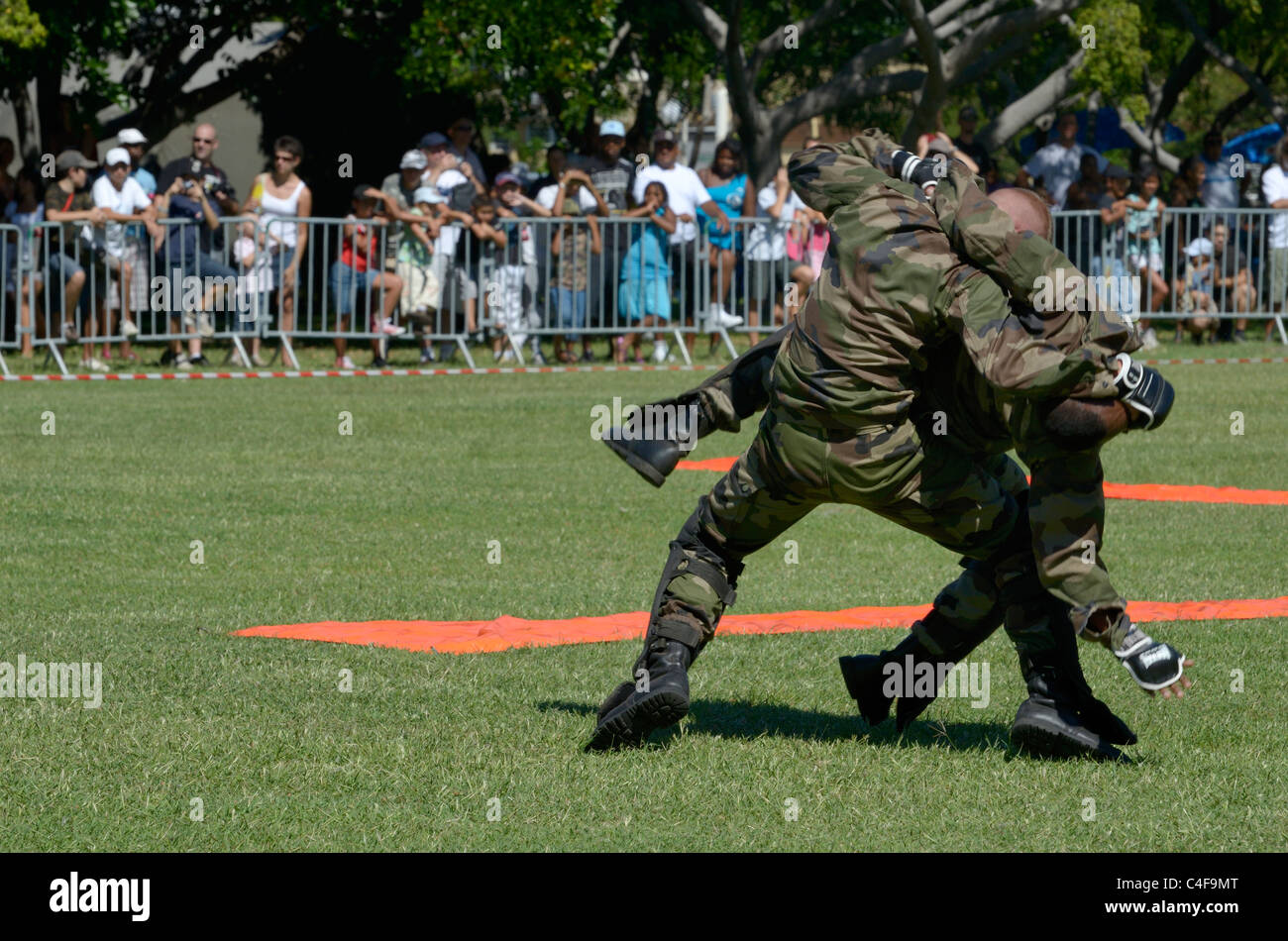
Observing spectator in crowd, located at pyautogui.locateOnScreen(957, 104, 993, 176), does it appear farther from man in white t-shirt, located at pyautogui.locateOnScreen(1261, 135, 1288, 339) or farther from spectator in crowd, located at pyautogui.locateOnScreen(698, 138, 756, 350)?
man in white t-shirt, located at pyautogui.locateOnScreen(1261, 135, 1288, 339)

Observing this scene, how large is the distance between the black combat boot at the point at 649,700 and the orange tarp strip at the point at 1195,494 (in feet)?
18.3

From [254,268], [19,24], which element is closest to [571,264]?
[254,268]

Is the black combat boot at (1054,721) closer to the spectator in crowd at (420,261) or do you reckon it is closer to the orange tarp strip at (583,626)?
the orange tarp strip at (583,626)

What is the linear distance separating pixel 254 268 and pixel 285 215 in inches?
29.3

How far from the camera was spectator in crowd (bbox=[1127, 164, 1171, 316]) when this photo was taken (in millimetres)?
20406

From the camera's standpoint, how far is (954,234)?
5.17 m

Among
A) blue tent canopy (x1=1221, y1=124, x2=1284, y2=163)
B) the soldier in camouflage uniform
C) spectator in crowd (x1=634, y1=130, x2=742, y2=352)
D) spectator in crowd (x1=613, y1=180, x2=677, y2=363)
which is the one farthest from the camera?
blue tent canopy (x1=1221, y1=124, x2=1284, y2=163)

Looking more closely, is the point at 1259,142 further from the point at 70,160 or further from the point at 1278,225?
the point at 70,160

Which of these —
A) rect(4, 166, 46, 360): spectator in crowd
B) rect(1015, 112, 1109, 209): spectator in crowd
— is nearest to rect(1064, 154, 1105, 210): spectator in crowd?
rect(1015, 112, 1109, 209): spectator in crowd

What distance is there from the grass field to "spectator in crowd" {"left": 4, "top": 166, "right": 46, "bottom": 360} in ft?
13.8

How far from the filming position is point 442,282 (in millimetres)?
18422

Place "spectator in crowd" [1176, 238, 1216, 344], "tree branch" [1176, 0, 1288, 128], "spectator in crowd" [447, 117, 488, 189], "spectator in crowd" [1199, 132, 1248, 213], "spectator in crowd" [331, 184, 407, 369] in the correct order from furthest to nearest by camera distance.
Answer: "tree branch" [1176, 0, 1288, 128] → "spectator in crowd" [1199, 132, 1248, 213] → "spectator in crowd" [1176, 238, 1216, 344] → "spectator in crowd" [447, 117, 488, 189] → "spectator in crowd" [331, 184, 407, 369]

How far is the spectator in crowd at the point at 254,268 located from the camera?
1778 centimetres
